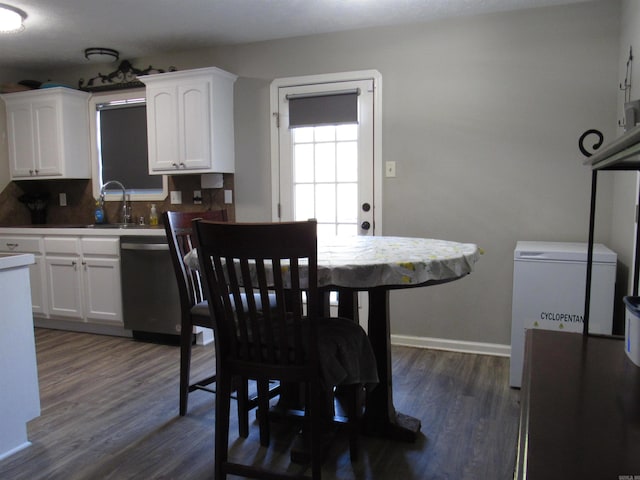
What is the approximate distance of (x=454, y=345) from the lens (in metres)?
3.42

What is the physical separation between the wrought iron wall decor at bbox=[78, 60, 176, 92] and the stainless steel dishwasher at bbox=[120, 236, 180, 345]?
4.92ft

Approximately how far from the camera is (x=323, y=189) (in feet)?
12.2

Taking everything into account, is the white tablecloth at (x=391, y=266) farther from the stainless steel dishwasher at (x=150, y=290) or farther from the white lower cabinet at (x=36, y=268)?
the white lower cabinet at (x=36, y=268)

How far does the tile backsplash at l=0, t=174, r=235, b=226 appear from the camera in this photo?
418 centimetres

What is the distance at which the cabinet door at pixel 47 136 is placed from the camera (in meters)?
4.29

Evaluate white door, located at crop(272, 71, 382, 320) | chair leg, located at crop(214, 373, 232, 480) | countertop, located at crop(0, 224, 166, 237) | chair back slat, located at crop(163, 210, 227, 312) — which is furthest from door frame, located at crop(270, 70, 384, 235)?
chair leg, located at crop(214, 373, 232, 480)

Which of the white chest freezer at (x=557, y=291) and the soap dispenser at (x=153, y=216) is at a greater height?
the soap dispenser at (x=153, y=216)

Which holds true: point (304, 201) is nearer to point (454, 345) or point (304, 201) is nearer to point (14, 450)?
point (454, 345)

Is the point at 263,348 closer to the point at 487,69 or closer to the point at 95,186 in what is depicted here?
the point at 487,69

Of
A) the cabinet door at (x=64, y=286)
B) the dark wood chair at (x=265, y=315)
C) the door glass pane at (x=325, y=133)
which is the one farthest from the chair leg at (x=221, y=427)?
the cabinet door at (x=64, y=286)

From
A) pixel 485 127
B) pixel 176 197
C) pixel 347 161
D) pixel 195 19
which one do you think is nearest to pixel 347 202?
pixel 347 161

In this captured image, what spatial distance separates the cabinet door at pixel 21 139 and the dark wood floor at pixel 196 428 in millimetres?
2045

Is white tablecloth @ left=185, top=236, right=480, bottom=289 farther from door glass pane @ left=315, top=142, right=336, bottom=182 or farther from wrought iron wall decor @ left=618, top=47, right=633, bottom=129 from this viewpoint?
door glass pane @ left=315, top=142, right=336, bottom=182

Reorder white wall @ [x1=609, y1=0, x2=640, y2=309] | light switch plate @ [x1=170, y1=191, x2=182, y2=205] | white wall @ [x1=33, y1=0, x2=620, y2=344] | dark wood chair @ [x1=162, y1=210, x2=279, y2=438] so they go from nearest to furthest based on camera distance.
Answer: dark wood chair @ [x1=162, y1=210, x2=279, y2=438] → white wall @ [x1=609, y1=0, x2=640, y2=309] → white wall @ [x1=33, y1=0, x2=620, y2=344] → light switch plate @ [x1=170, y1=191, x2=182, y2=205]
